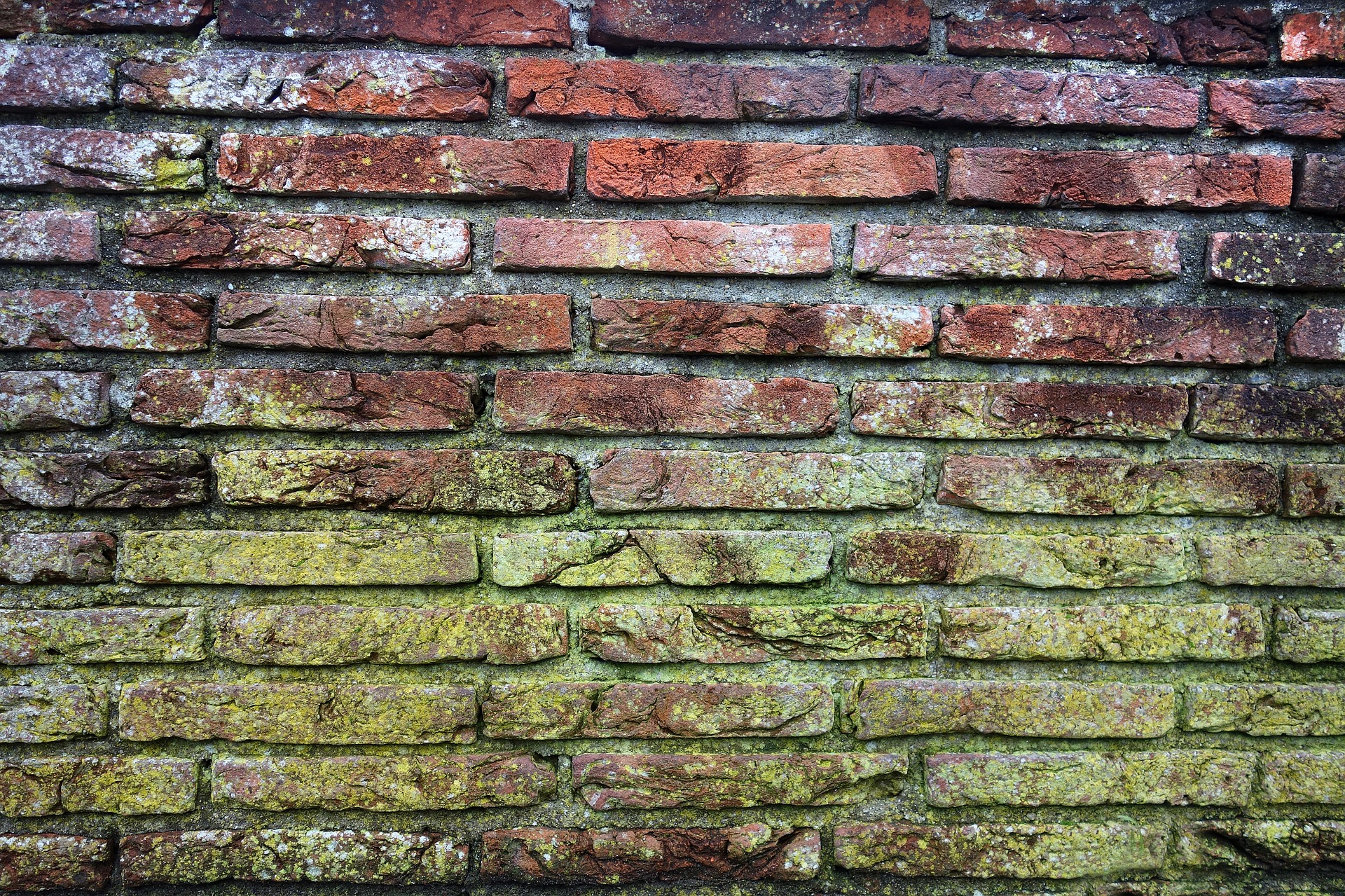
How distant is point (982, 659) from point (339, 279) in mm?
1207

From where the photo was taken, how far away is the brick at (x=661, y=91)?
4.21 ft

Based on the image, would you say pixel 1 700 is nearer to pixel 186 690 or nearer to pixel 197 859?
pixel 186 690

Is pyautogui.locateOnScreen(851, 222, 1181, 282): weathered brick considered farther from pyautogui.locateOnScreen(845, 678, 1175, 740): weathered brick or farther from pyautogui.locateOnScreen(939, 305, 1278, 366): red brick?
pyautogui.locateOnScreen(845, 678, 1175, 740): weathered brick

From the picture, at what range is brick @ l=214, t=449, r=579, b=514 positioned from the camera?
127cm

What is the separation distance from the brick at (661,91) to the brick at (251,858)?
47.4 inches

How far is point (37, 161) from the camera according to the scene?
1.26 metres

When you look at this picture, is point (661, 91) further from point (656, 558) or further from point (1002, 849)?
point (1002, 849)

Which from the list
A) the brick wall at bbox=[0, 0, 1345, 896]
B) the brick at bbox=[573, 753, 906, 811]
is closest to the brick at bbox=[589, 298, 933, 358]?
the brick wall at bbox=[0, 0, 1345, 896]

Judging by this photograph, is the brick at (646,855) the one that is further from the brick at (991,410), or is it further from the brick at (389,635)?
the brick at (991,410)

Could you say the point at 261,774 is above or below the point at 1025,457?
below

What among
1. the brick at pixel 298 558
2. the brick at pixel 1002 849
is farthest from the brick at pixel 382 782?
the brick at pixel 1002 849

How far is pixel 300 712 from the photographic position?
129 centimetres

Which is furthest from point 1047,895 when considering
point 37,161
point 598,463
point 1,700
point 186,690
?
point 37,161

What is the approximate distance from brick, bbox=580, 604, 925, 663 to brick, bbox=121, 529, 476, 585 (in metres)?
0.24
